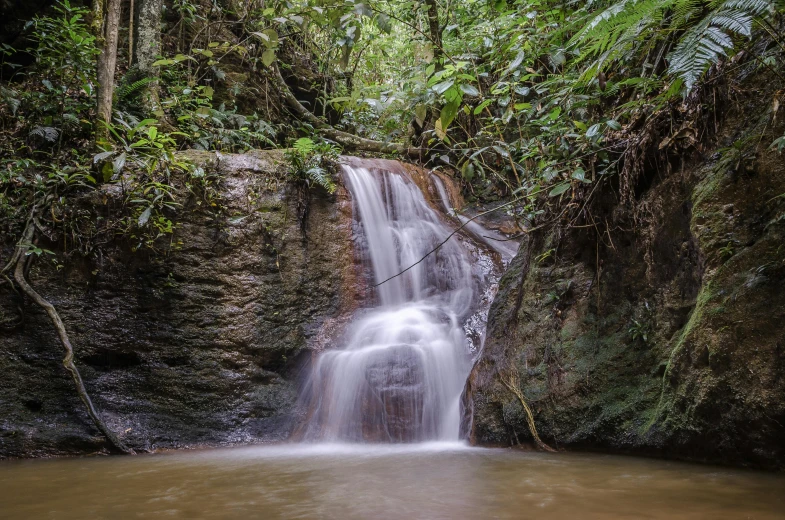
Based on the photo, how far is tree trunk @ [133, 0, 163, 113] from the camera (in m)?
7.30

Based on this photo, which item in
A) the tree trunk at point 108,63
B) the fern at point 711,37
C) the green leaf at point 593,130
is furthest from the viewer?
the tree trunk at point 108,63

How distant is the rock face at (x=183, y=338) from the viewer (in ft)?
15.9

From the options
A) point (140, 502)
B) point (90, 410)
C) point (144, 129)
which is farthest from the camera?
point (144, 129)

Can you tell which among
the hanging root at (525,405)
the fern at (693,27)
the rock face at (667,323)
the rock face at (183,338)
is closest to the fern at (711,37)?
the fern at (693,27)

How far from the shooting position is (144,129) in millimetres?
5672

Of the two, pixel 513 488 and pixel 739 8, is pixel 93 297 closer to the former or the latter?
pixel 513 488

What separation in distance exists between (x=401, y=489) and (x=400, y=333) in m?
3.11

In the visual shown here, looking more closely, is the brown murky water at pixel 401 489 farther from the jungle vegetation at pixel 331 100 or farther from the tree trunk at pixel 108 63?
the tree trunk at pixel 108 63

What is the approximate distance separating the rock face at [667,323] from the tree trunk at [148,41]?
5706 mm

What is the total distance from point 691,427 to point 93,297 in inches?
203

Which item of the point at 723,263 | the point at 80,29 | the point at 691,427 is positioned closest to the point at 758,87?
the point at 723,263

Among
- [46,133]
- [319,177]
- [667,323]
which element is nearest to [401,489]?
[667,323]

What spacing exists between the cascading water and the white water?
1 cm

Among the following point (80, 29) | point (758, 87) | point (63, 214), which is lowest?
point (63, 214)
